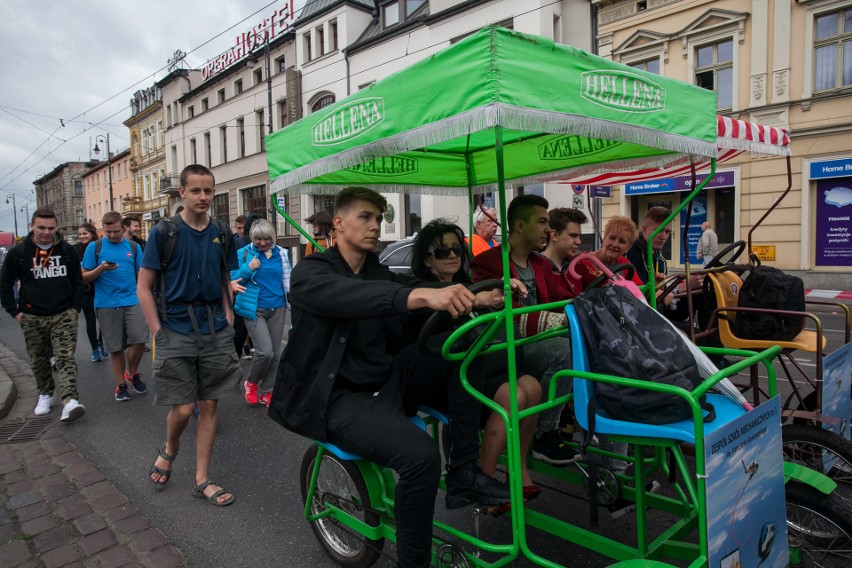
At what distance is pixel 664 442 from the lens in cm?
219

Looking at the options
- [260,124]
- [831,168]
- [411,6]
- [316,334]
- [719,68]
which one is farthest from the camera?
[260,124]

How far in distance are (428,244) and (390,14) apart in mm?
23794

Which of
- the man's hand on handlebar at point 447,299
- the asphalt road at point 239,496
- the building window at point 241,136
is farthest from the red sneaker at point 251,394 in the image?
the building window at point 241,136

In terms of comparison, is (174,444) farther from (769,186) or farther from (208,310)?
(769,186)

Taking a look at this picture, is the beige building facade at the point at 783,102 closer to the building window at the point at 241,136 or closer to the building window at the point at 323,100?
the building window at the point at 323,100

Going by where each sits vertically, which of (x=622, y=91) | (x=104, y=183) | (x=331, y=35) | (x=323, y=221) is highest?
(x=331, y=35)

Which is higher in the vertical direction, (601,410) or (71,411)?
(601,410)

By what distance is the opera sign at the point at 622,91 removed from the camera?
228 cm

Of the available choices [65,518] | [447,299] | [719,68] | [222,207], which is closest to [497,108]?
[447,299]

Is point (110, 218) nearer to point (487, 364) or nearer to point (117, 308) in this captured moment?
point (117, 308)

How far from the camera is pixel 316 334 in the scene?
260 centimetres

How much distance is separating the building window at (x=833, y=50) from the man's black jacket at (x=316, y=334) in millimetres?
15565

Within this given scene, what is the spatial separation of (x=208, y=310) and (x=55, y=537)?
1547mm

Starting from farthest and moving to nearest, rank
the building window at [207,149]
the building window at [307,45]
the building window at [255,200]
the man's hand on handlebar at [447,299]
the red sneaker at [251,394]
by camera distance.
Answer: the building window at [207,149] < the building window at [255,200] < the building window at [307,45] < the red sneaker at [251,394] < the man's hand on handlebar at [447,299]
